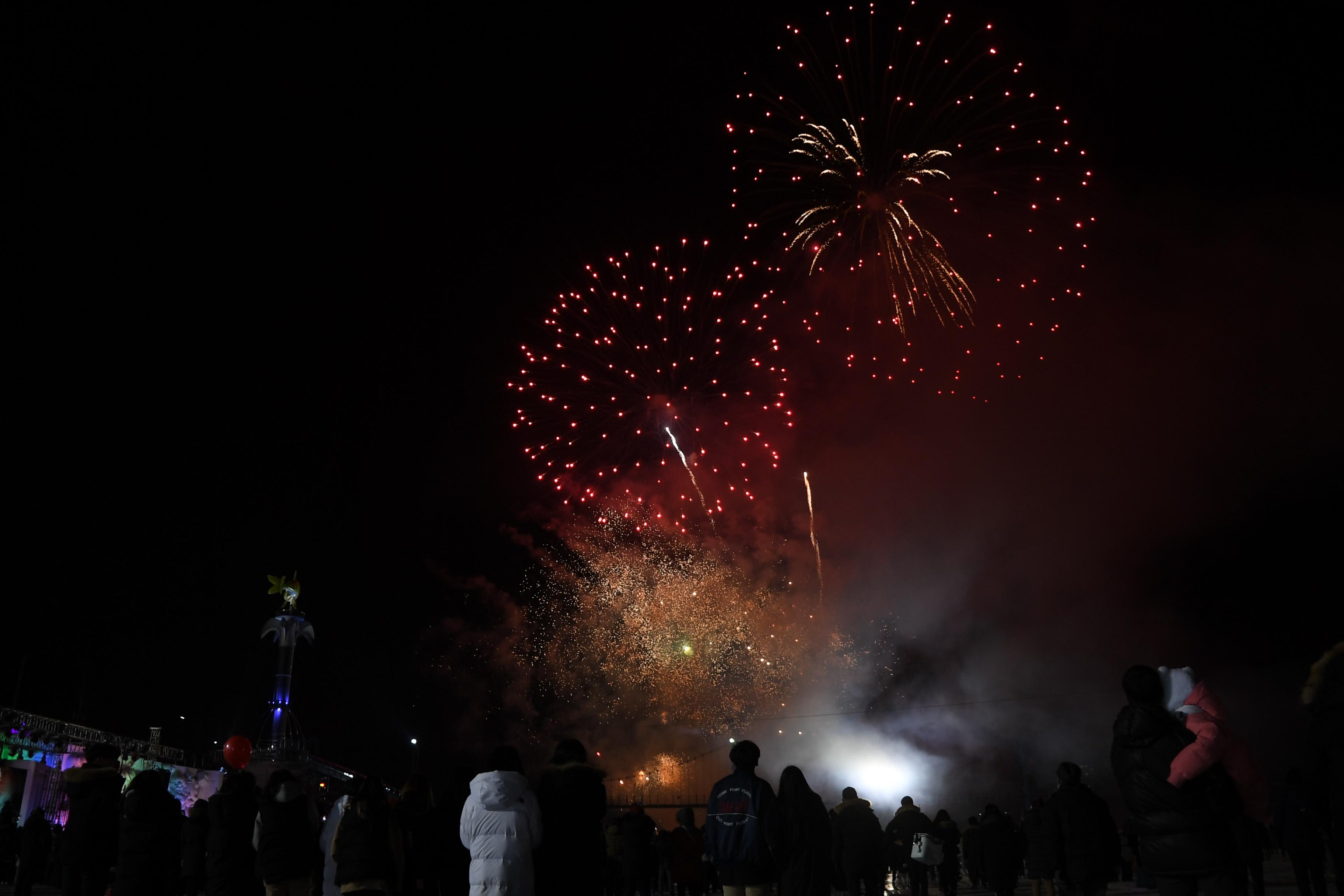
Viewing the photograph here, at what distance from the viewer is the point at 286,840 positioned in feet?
21.8

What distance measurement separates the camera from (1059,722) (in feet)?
97.3

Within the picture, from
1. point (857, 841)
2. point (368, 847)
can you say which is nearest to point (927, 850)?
point (857, 841)

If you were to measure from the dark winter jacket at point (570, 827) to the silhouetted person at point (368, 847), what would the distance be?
109 centimetres

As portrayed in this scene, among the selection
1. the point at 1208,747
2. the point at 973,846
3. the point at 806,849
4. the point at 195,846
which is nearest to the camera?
the point at 1208,747

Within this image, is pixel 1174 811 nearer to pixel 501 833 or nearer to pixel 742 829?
pixel 742 829

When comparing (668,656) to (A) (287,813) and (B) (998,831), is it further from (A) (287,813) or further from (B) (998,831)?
(A) (287,813)

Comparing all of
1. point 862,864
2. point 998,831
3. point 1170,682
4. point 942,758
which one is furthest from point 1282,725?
point 1170,682

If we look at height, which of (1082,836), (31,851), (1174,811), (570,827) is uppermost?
(1174,811)

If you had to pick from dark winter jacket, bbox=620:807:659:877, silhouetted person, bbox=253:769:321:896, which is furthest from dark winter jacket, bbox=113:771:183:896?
dark winter jacket, bbox=620:807:659:877

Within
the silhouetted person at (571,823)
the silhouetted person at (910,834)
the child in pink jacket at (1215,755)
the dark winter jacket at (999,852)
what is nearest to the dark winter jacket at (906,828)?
the silhouetted person at (910,834)

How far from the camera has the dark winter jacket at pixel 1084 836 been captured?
24.6ft

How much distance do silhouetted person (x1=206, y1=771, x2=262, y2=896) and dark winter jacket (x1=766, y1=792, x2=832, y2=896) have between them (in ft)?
13.0

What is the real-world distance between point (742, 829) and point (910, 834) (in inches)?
250

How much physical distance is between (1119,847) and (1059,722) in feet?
80.2
